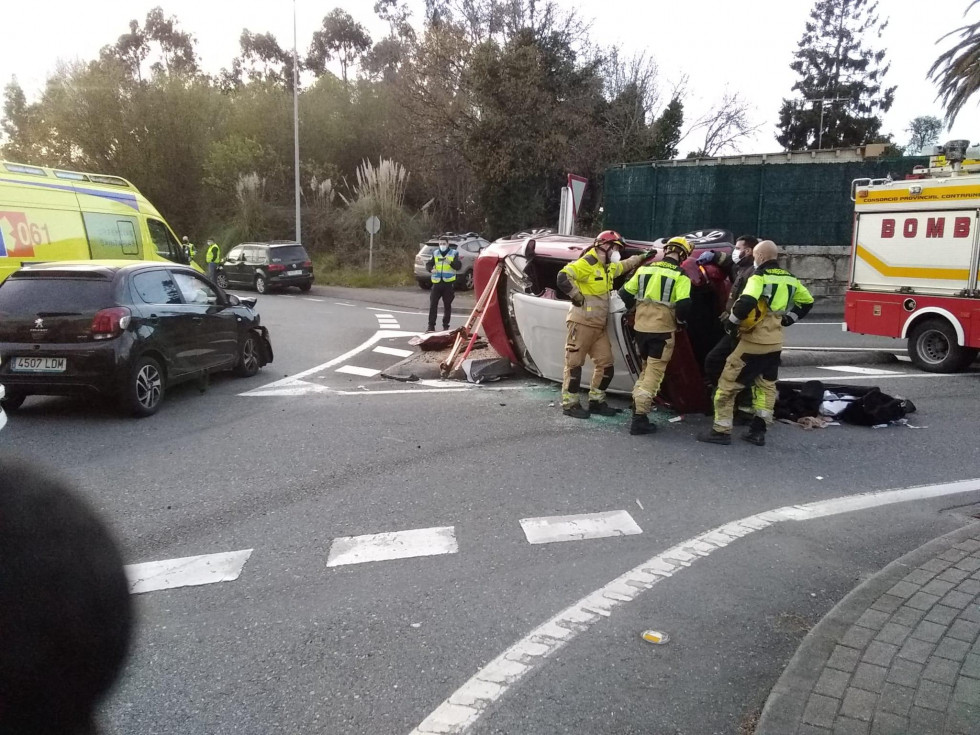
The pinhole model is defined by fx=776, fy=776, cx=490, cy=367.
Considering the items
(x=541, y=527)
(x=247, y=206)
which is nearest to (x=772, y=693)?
(x=541, y=527)

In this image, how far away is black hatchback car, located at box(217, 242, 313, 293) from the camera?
966 inches

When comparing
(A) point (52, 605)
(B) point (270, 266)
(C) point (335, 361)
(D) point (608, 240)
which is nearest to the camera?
(A) point (52, 605)

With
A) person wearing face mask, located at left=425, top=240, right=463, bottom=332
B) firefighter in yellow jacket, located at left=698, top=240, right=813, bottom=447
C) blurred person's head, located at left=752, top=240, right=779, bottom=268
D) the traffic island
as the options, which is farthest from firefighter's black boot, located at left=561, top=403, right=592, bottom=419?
person wearing face mask, located at left=425, top=240, right=463, bottom=332

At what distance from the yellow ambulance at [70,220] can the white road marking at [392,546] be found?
8.28 metres

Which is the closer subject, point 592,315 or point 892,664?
point 892,664

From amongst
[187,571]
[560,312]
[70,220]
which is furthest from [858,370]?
[70,220]

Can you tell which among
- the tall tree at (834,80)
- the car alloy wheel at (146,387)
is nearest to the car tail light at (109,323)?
the car alloy wheel at (146,387)

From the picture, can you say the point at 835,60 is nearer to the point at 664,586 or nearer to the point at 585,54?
the point at 585,54

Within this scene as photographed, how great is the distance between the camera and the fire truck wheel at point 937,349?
10547 mm

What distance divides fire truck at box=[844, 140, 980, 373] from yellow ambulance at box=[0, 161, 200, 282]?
1135cm

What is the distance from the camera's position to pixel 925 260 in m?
10.9

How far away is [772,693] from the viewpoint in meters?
3.01

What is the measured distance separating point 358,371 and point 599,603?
25.1 feet

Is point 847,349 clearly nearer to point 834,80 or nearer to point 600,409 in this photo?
point 600,409
